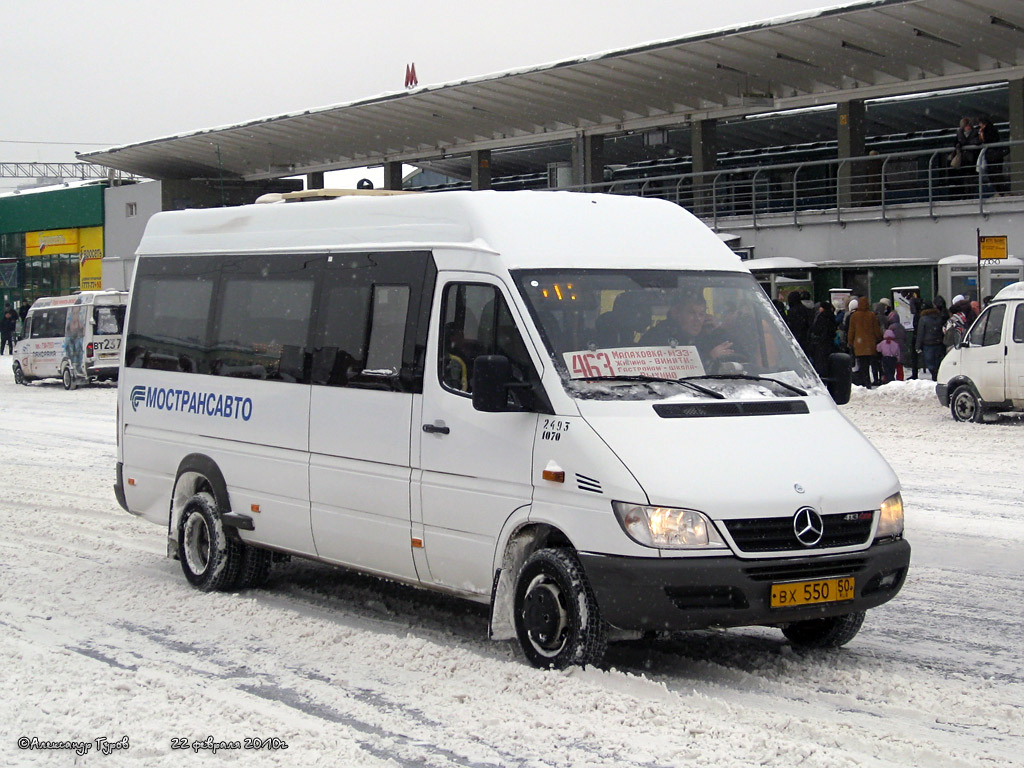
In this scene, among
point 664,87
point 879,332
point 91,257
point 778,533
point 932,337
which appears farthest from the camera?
point 91,257

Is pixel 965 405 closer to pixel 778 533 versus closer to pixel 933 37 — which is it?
pixel 933 37

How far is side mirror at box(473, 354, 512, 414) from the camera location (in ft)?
22.0

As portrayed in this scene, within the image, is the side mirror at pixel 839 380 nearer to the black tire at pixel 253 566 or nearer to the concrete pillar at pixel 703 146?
the black tire at pixel 253 566

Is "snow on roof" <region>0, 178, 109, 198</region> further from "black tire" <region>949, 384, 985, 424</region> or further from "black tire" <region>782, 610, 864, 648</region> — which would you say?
"black tire" <region>782, 610, 864, 648</region>

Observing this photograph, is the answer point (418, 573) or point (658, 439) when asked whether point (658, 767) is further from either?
point (418, 573)

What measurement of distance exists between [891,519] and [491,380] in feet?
6.98

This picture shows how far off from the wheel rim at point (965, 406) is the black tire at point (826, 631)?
1313 centimetres

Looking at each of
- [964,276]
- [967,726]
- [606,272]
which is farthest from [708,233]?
[964,276]

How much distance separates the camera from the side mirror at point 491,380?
671cm

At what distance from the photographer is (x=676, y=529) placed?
247 inches

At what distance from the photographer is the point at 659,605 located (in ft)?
20.6

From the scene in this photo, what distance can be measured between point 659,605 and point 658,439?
793mm

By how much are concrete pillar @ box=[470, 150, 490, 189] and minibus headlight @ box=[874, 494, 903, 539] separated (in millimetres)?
33870

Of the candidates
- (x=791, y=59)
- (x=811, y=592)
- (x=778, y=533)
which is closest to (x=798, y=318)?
(x=791, y=59)
